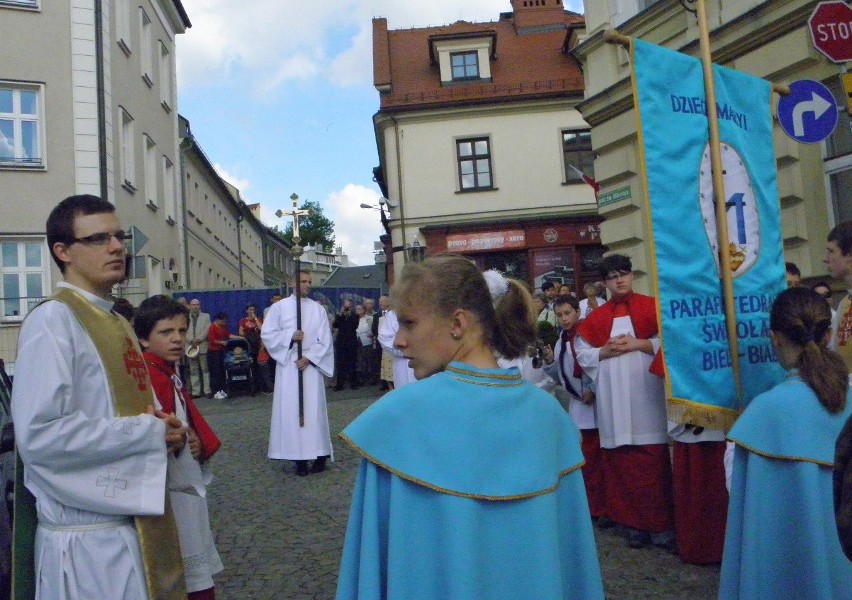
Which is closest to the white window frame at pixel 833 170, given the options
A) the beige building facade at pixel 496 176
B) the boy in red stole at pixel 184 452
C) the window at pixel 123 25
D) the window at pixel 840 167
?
the window at pixel 840 167

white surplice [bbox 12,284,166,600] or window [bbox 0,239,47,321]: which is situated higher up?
window [bbox 0,239,47,321]

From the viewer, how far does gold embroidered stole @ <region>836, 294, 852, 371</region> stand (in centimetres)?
394

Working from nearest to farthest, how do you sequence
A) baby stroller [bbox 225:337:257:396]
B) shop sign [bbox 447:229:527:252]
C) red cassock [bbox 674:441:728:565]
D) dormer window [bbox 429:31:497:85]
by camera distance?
red cassock [bbox 674:441:728:565] < baby stroller [bbox 225:337:257:396] < shop sign [bbox 447:229:527:252] < dormer window [bbox 429:31:497:85]

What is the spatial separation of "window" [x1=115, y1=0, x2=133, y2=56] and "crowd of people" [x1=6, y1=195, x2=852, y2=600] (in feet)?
61.7

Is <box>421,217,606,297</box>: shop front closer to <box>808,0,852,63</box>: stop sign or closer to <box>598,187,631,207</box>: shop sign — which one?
<box>598,187,631,207</box>: shop sign

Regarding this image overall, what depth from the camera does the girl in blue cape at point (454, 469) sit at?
2.11 m

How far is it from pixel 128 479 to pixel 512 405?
122 centimetres

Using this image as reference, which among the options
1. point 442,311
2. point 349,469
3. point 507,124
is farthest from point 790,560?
point 507,124

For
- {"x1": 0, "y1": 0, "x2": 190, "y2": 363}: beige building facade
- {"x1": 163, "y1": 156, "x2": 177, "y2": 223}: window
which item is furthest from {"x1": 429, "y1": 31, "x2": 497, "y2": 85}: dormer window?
{"x1": 0, "y1": 0, "x2": 190, "y2": 363}: beige building facade

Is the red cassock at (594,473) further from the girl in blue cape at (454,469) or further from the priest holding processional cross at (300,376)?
the girl in blue cape at (454,469)

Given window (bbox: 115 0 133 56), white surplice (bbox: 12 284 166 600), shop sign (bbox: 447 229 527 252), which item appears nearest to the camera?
white surplice (bbox: 12 284 166 600)

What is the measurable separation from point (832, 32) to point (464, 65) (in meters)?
26.2

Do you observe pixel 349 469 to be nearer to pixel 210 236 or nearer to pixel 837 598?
pixel 837 598

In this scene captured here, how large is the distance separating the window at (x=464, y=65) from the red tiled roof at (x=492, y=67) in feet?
1.91
